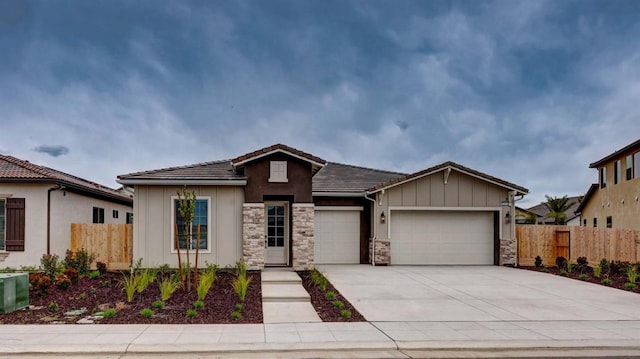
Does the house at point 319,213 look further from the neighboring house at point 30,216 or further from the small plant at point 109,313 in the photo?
the small plant at point 109,313

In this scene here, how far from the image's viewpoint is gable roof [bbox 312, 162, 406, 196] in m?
17.2

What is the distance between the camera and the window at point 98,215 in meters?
18.0

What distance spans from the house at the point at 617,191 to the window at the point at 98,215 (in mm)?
22669

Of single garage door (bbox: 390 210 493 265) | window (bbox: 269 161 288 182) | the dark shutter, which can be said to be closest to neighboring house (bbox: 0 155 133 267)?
the dark shutter

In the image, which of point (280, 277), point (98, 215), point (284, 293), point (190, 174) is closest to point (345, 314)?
point (284, 293)

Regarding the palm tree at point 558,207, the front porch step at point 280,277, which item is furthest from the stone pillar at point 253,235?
the palm tree at point 558,207

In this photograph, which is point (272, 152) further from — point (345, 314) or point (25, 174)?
point (25, 174)

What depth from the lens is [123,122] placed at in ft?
59.0

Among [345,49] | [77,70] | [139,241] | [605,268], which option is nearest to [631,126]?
[605,268]

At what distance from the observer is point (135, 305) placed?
30.3ft

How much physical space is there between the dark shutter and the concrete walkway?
298 inches

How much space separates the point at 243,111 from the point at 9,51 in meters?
7.64

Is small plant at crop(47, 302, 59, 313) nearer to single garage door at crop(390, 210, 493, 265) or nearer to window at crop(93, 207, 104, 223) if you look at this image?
window at crop(93, 207, 104, 223)

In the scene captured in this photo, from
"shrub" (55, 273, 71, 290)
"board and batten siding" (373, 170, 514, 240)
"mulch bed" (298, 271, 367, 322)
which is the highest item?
"board and batten siding" (373, 170, 514, 240)
